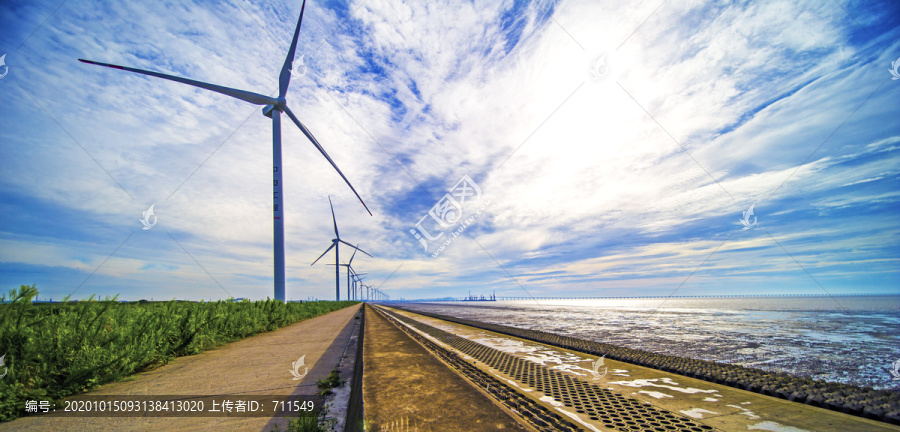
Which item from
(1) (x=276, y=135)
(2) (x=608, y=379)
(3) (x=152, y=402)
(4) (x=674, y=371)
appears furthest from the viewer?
(1) (x=276, y=135)

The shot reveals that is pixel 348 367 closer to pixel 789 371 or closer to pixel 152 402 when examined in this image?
pixel 152 402

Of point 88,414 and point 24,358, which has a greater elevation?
point 24,358

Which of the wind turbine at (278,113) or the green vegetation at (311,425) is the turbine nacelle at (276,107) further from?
the green vegetation at (311,425)

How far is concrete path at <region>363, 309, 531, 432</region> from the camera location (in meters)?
3.15

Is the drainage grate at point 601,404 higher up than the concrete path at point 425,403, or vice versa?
the concrete path at point 425,403

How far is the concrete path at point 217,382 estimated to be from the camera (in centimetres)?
380

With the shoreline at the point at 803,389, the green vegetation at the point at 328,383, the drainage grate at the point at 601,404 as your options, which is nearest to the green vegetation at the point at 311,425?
the green vegetation at the point at 328,383

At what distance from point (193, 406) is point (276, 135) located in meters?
24.1

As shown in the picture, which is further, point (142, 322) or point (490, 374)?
point (142, 322)

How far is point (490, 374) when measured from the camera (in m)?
6.25

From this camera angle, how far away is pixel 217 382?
5695 mm

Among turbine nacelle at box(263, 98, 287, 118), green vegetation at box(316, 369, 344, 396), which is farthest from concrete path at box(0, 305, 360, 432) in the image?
turbine nacelle at box(263, 98, 287, 118)

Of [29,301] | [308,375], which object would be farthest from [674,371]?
[29,301]

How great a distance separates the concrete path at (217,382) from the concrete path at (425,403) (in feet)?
3.86
